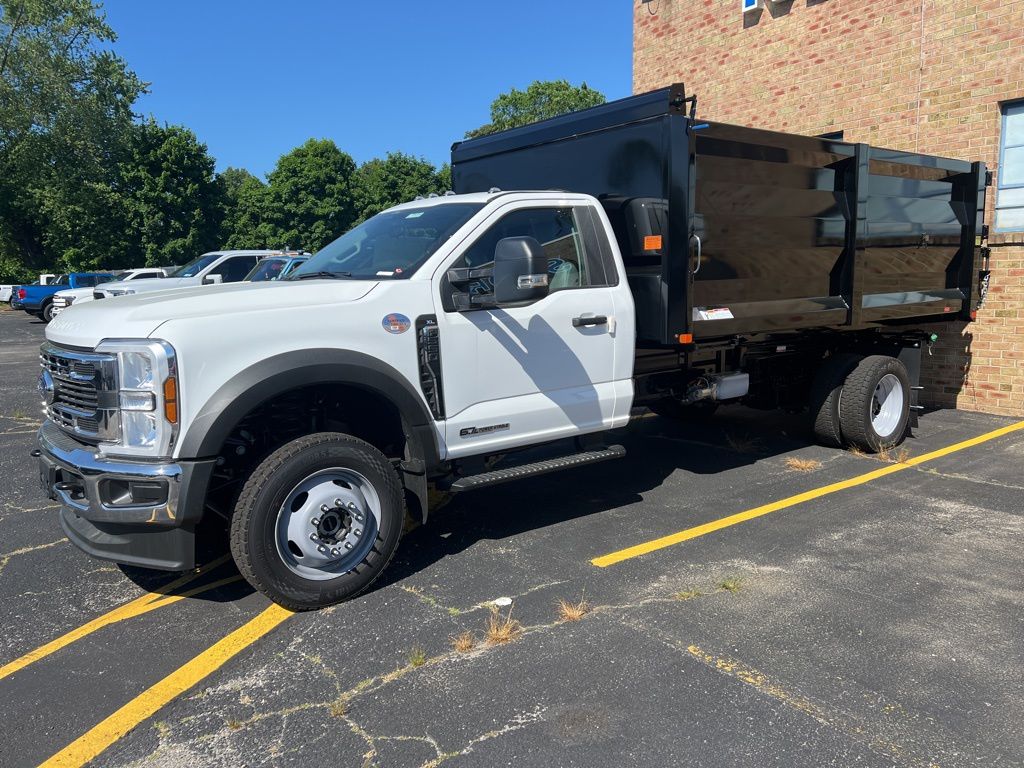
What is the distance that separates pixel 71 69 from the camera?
123ft

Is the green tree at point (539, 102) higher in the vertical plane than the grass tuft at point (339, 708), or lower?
higher

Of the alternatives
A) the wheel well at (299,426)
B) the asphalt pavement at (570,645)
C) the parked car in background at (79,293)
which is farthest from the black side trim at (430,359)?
the parked car in background at (79,293)

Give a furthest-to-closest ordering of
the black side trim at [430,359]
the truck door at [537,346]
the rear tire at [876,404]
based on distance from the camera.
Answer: the rear tire at [876,404], the truck door at [537,346], the black side trim at [430,359]

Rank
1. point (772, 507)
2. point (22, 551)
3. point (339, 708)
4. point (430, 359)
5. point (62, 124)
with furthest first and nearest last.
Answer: point (62, 124), point (772, 507), point (22, 551), point (430, 359), point (339, 708)

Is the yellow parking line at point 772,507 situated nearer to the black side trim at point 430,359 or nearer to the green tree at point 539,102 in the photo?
the black side trim at point 430,359

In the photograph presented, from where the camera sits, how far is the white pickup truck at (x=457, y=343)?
12.4 feet

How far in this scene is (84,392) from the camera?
394 cm

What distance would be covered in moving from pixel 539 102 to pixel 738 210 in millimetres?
54511

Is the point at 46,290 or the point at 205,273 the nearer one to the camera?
the point at 205,273

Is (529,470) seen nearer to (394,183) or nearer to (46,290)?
(46,290)

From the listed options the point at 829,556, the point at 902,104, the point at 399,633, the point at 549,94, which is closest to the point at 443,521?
the point at 399,633

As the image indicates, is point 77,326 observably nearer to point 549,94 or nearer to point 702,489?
point 702,489

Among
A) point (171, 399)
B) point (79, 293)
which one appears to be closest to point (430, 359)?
point (171, 399)

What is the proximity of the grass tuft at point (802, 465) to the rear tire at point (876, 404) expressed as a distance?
53 cm
